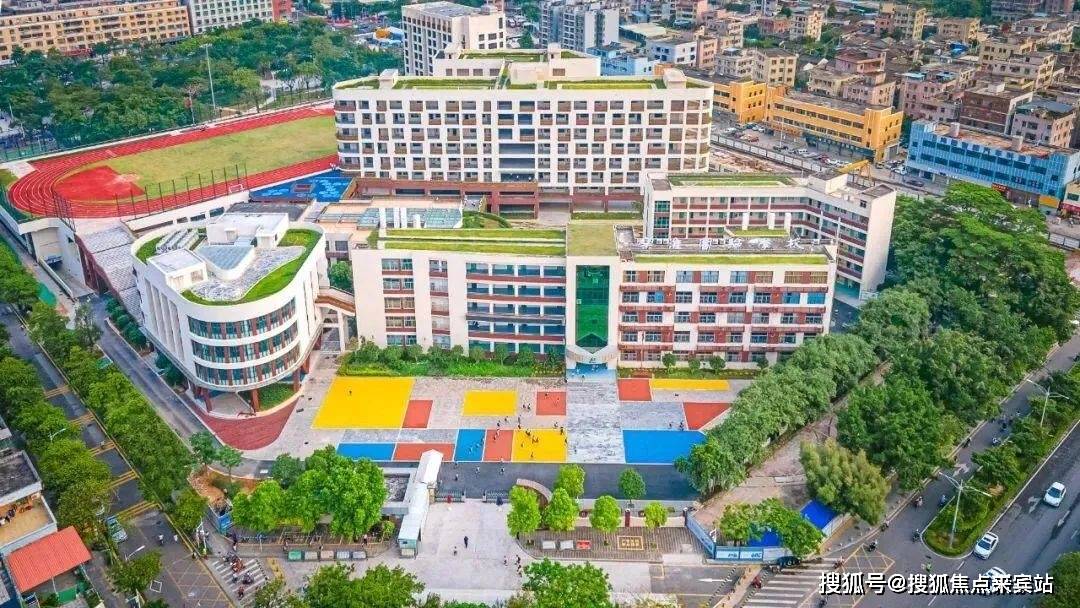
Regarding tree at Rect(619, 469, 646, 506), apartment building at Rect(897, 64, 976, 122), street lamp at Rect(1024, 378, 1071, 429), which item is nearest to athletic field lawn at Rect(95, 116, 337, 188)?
tree at Rect(619, 469, 646, 506)

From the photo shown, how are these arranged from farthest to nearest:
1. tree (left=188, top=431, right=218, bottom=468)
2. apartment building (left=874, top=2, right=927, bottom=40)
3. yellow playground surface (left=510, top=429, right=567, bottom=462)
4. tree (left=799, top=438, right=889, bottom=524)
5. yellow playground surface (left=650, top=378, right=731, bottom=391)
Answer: apartment building (left=874, top=2, right=927, bottom=40) → yellow playground surface (left=650, top=378, right=731, bottom=391) → yellow playground surface (left=510, top=429, right=567, bottom=462) → tree (left=188, top=431, right=218, bottom=468) → tree (left=799, top=438, right=889, bottom=524)

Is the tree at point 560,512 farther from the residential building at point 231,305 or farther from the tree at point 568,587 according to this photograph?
the residential building at point 231,305

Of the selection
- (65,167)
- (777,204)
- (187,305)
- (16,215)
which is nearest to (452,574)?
(187,305)

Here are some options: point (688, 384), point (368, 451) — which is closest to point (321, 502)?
point (368, 451)

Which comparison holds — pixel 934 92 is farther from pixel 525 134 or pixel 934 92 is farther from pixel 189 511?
Answer: pixel 189 511

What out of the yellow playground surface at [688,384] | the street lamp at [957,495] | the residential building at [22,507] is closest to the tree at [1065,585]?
the street lamp at [957,495]

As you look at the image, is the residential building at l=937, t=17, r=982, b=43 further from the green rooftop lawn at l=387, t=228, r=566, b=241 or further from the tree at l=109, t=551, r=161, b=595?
the tree at l=109, t=551, r=161, b=595
